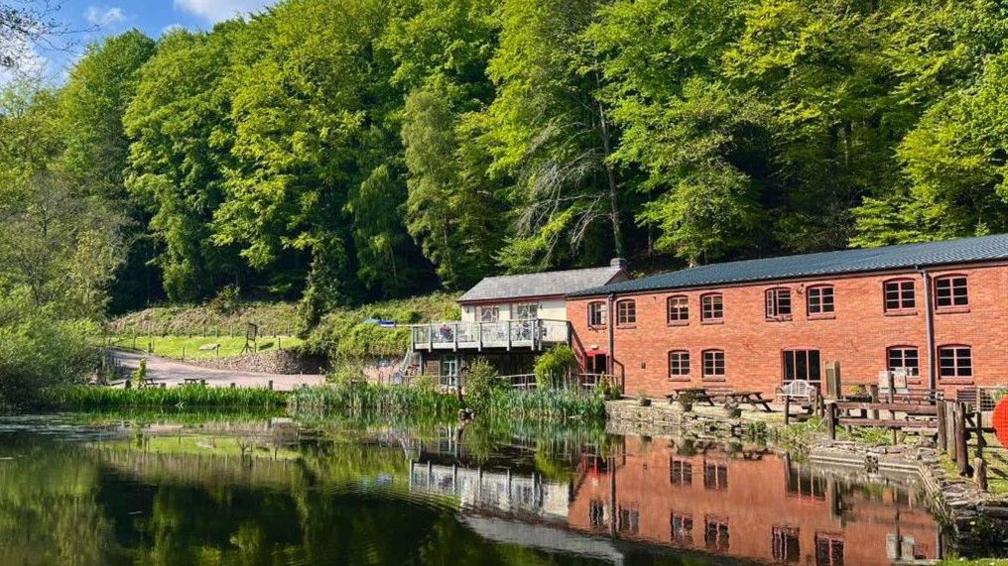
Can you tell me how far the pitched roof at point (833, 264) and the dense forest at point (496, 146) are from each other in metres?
4.70

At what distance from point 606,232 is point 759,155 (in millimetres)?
9269

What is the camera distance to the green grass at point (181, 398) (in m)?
34.7

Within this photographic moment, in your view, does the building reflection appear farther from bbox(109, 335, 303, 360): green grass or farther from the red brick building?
bbox(109, 335, 303, 360): green grass

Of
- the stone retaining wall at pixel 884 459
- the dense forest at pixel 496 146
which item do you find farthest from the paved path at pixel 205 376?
the stone retaining wall at pixel 884 459

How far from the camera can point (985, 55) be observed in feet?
107

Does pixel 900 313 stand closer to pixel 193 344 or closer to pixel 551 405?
pixel 551 405

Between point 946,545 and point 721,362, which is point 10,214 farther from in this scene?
point 946,545

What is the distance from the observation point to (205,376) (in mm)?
41906

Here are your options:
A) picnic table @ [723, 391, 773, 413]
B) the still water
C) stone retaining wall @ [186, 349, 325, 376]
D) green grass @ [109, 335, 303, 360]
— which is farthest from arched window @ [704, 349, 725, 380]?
green grass @ [109, 335, 303, 360]

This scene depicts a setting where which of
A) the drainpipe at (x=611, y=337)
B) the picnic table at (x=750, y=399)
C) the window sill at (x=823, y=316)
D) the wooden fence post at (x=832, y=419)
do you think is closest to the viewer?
the wooden fence post at (x=832, y=419)

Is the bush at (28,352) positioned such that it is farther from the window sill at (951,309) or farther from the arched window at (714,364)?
the window sill at (951,309)

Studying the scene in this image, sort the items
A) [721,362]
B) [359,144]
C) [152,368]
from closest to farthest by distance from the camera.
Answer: [721,362]
[152,368]
[359,144]

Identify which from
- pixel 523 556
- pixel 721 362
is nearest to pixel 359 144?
pixel 721 362

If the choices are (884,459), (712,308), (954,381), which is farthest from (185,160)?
(884,459)
